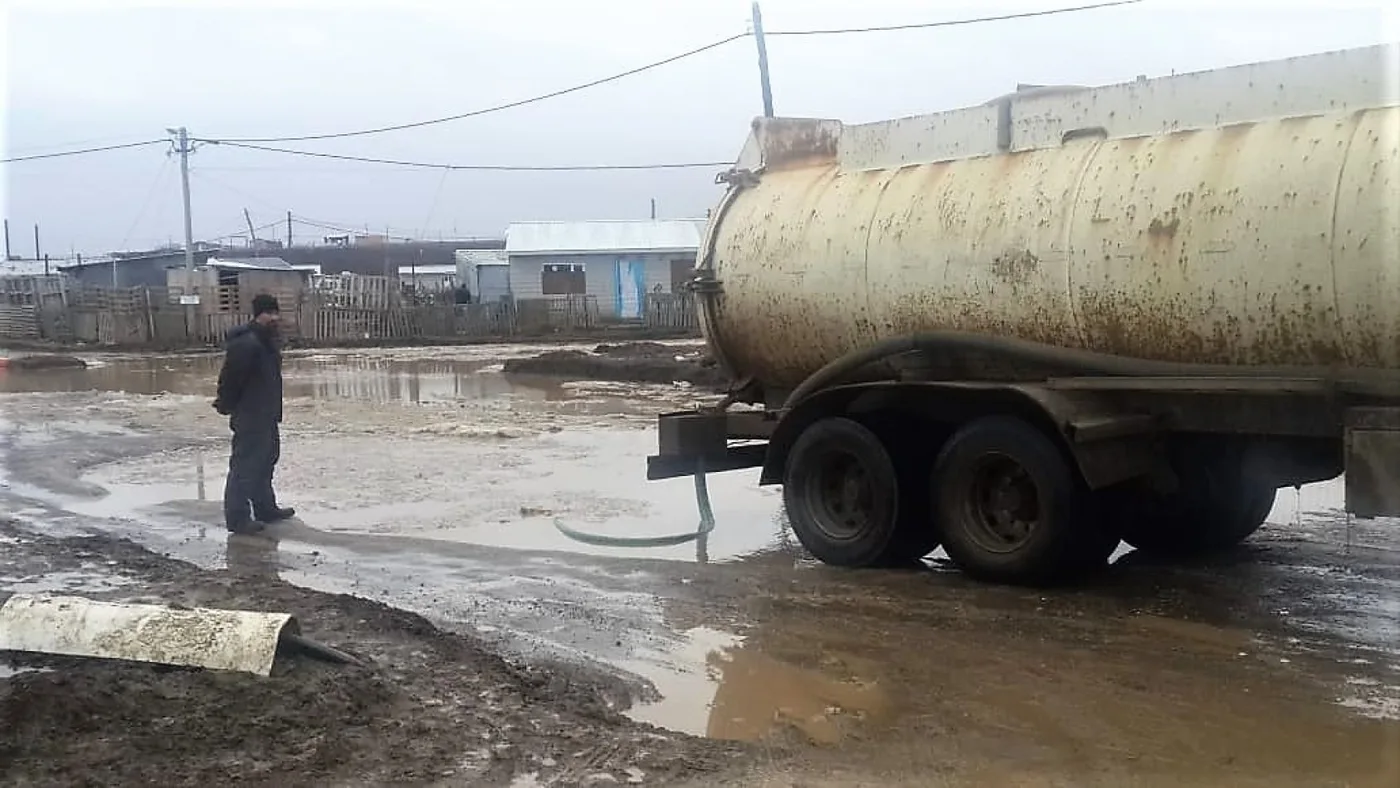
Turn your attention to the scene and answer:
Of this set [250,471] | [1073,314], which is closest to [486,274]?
[250,471]

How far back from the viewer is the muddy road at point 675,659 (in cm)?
509

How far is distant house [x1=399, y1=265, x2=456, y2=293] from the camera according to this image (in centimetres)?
5719

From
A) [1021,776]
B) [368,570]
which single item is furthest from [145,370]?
[1021,776]

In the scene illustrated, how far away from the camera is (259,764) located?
500 cm

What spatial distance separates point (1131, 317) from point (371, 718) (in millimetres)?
4501

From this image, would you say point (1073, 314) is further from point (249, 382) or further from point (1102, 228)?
point (249, 382)

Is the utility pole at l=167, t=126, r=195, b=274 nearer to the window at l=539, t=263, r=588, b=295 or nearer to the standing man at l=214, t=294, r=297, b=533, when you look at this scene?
the window at l=539, t=263, r=588, b=295

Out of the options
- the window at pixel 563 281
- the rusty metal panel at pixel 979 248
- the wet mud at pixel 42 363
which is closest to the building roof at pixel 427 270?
the window at pixel 563 281

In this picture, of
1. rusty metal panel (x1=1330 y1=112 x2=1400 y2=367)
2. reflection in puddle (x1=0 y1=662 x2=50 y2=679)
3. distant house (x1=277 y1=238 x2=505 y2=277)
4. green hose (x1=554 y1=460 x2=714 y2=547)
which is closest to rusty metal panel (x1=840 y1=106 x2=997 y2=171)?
rusty metal panel (x1=1330 y1=112 x2=1400 y2=367)

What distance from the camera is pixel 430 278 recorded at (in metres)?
67.4

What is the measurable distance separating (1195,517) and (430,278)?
61.4 metres

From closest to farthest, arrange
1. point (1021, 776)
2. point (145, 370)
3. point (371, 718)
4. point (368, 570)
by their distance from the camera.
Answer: point (1021, 776) < point (371, 718) < point (368, 570) < point (145, 370)

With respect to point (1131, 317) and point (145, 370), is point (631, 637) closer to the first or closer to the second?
point (1131, 317)

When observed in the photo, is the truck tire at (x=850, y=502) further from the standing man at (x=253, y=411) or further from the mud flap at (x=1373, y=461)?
the standing man at (x=253, y=411)
